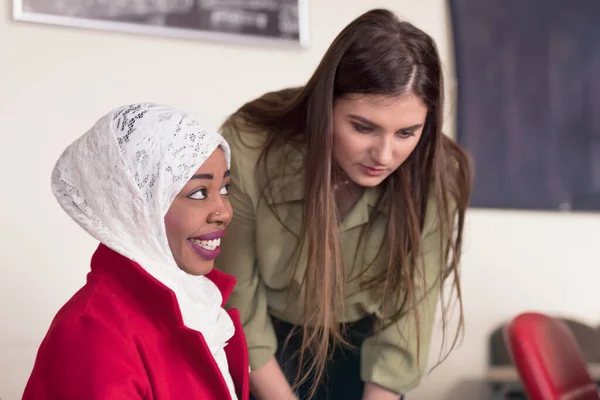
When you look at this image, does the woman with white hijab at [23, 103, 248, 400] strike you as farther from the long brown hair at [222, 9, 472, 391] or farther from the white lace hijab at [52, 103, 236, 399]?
the long brown hair at [222, 9, 472, 391]

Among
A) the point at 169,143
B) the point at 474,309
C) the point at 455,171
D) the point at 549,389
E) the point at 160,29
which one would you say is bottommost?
the point at 474,309

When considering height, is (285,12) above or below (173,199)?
above

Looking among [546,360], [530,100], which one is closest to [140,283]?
[546,360]

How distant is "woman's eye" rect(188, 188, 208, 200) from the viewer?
1.04m

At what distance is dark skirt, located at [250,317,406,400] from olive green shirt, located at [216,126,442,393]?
0.04 m

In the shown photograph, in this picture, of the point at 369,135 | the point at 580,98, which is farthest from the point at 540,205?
the point at 369,135

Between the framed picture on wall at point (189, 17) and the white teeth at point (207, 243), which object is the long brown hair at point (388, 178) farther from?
the framed picture on wall at point (189, 17)

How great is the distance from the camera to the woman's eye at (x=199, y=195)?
104cm

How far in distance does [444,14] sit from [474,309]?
3.23 feet

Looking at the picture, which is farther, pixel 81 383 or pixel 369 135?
pixel 369 135

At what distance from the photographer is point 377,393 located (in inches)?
56.6

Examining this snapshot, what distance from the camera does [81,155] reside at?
40.3 inches

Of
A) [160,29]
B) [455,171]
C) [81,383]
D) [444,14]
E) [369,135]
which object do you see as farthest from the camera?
[444,14]

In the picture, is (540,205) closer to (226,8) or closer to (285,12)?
(285,12)
